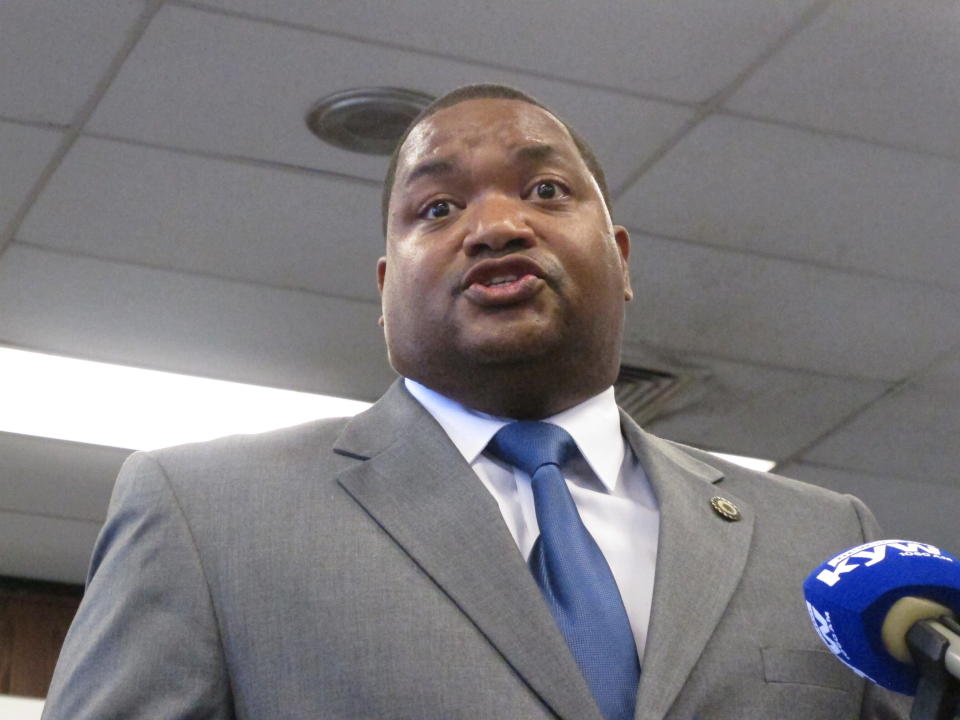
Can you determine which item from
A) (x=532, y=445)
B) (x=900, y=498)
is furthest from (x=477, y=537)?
(x=900, y=498)

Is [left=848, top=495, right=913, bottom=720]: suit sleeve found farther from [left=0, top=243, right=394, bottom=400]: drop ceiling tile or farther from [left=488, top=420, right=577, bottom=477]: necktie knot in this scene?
[left=0, top=243, right=394, bottom=400]: drop ceiling tile

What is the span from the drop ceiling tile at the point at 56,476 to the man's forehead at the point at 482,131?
3421mm

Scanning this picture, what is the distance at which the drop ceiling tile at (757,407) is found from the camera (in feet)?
15.3

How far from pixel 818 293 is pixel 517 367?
2.71 m

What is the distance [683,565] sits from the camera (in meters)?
1.49

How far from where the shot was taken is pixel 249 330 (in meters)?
4.45

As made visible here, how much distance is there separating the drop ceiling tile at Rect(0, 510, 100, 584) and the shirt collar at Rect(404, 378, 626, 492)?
4.19 metres

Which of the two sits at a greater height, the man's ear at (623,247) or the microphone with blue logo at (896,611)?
the man's ear at (623,247)

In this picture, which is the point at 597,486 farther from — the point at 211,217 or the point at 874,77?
the point at 211,217

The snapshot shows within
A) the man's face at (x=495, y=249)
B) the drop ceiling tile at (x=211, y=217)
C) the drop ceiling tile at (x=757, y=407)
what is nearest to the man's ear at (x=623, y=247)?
the man's face at (x=495, y=249)

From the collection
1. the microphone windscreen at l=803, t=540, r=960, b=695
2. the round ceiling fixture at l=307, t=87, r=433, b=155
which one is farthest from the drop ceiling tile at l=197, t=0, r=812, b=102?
Result: the microphone windscreen at l=803, t=540, r=960, b=695

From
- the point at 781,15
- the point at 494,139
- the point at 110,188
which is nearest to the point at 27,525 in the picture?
the point at 110,188

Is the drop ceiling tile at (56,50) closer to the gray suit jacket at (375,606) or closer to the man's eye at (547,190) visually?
the man's eye at (547,190)

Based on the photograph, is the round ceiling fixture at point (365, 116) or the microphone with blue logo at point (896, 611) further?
the round ceiling fixture at point (365, 116)
